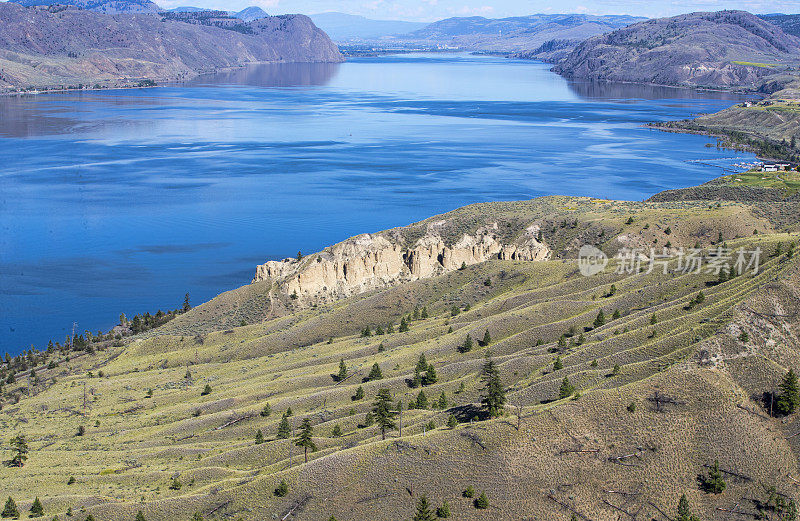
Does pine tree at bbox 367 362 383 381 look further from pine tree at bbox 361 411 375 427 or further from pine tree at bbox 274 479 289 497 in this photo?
pine tree at bbox 274 479 289 497

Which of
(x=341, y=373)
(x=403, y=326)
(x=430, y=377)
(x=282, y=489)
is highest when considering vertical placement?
(x=282, y=489)

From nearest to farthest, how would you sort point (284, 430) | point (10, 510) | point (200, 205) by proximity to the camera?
point (10, 510) → point (284, 430) → point (200, 205)

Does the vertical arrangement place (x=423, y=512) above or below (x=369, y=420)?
above

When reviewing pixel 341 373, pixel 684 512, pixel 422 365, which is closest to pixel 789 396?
pixel 684 512

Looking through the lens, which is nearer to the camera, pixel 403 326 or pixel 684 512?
pixel 684 512

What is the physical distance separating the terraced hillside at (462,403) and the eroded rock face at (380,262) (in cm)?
702

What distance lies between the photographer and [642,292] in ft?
202

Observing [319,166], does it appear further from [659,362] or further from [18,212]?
[659,362]

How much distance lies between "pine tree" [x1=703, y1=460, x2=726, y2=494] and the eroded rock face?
5088 centimetres

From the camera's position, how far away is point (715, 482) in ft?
121

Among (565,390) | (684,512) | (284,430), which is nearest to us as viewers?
(684,512)

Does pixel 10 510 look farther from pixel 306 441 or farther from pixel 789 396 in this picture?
pixel 789 396

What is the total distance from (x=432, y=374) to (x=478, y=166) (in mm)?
133132

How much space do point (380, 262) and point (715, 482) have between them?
2273 inches
